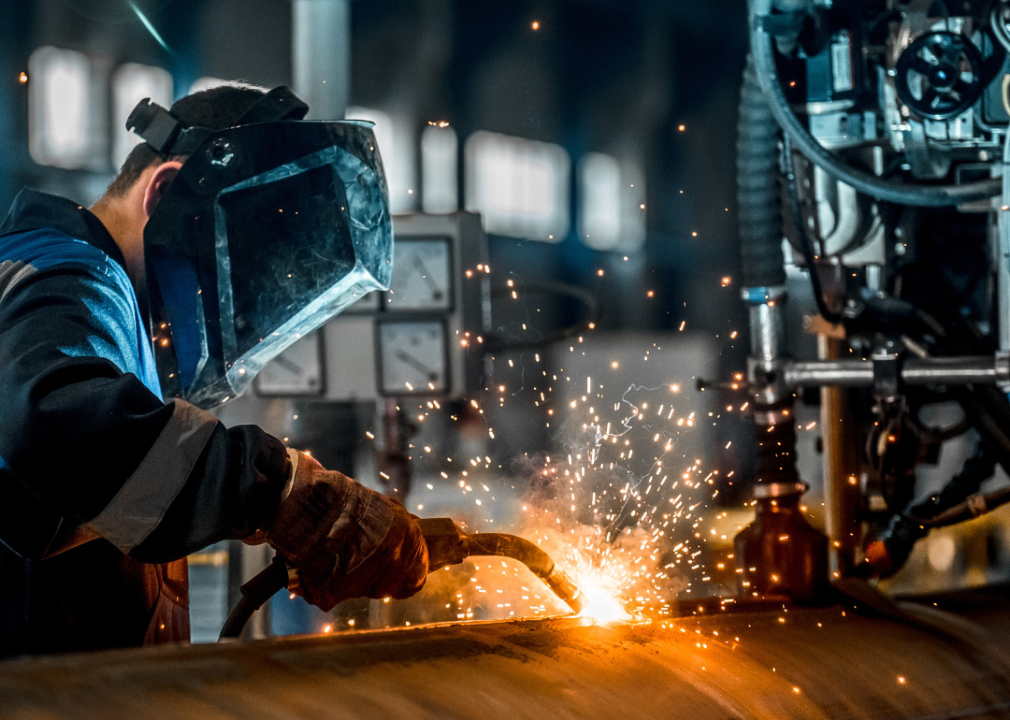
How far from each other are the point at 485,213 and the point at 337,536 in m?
2.09

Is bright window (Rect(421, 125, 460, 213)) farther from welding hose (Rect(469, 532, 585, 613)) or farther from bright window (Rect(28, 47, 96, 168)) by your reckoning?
welding hose (Rect(469, 532, 585, 613))

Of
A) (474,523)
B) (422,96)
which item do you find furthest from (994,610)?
(422,96)

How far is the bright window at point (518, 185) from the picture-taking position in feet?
10.6

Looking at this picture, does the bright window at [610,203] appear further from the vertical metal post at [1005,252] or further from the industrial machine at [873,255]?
the vertical metal post at [1005,252]

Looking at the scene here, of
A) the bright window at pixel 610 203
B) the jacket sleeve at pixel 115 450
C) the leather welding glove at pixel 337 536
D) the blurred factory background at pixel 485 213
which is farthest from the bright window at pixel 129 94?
the bright window at pixel 610 203

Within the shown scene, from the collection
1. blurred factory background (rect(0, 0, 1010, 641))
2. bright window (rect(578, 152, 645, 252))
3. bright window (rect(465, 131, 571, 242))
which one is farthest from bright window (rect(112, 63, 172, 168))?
bright window (rect(578, 152, 645, 252))

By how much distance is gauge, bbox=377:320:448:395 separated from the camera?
2.69m

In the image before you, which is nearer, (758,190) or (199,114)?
(199,114)

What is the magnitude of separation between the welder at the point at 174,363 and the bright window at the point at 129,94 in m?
0.03

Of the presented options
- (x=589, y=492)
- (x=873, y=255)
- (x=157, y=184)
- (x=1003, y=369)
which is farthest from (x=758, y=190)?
(x=157, y=184)

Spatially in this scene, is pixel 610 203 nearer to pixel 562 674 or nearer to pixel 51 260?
pixel 51 260

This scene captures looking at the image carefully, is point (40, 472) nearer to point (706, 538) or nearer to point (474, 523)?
point (474, 523)

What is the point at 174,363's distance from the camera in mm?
1569

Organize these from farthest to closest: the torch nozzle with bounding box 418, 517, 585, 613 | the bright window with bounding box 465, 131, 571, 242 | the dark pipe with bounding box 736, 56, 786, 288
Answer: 1. the bright window with bounding box 465, 131, 571, 242
2. the dark pipe with bounding box 736, 56, 786, 288
3. the torch nozzle with bounding box 418, 517, 585, 613
